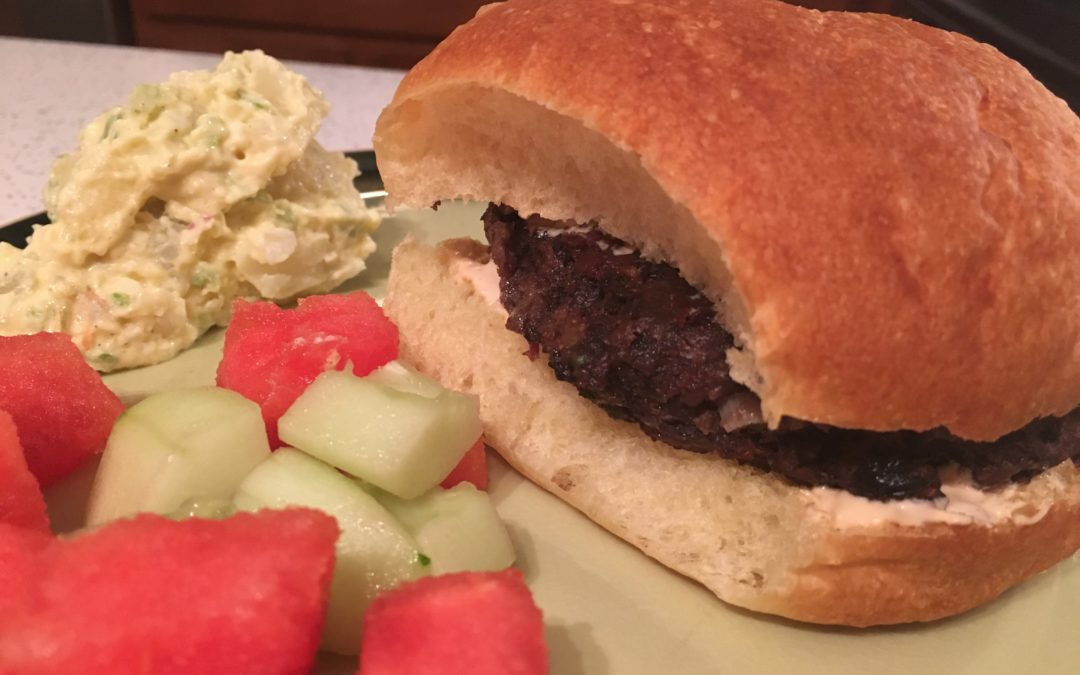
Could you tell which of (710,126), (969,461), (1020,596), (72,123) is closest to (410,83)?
(710,126)

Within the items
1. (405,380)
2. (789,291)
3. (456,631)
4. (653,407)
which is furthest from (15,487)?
(789,291)

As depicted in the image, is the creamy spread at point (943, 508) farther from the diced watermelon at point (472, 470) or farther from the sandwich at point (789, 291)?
the diced watermelon at point (472, 470)

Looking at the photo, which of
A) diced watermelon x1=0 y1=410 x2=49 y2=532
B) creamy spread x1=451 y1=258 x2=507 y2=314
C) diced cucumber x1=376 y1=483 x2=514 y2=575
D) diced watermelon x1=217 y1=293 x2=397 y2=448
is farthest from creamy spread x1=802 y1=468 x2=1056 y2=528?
diced watermelon x1=0 y1=410 x2=49 y2=532

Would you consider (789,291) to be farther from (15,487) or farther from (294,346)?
(15,487)

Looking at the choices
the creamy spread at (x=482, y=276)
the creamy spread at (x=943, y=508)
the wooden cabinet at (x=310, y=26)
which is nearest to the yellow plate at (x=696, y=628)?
the creamy spread at (x=943, y=508)

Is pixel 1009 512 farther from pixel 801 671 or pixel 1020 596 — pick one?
pixel 801 671
